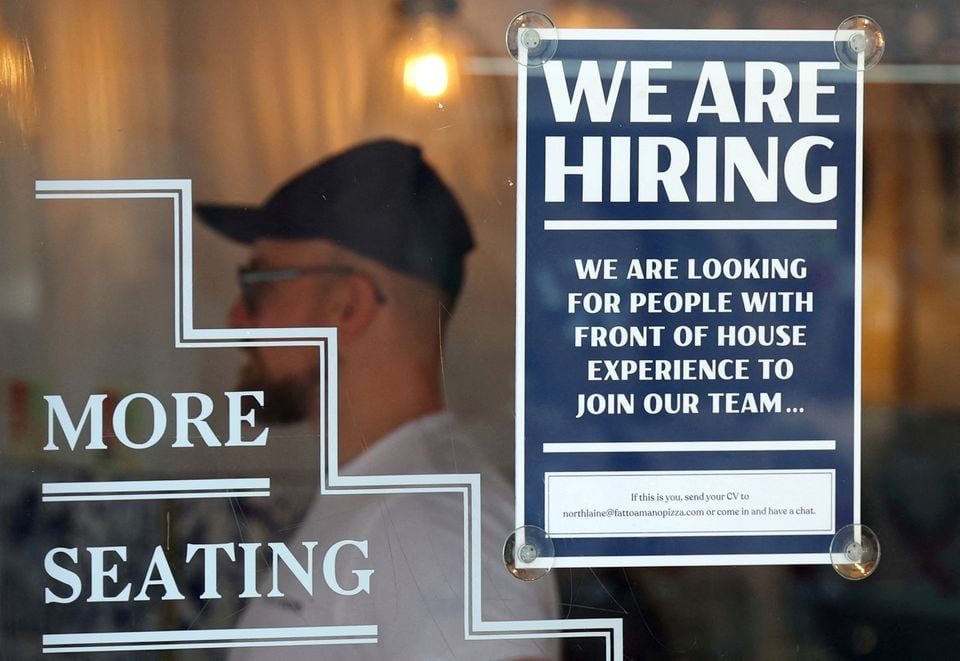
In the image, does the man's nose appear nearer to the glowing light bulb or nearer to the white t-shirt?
the white t-shirt

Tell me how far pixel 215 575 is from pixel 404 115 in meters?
0.57

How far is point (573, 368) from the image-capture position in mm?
1198

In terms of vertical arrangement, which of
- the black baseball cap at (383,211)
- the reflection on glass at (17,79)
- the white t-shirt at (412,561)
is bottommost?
the white t-shirt at (412,561)

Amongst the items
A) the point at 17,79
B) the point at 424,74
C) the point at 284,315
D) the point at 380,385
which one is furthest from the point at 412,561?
the point at 17,79

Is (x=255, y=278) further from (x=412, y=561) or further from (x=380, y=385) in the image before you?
(x=412, y=561)

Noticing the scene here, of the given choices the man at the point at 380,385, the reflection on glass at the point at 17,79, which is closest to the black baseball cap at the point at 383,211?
the man at the point at 380,385

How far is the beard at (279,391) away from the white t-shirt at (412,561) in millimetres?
90

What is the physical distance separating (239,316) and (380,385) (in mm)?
180

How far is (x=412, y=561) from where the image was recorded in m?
1.20

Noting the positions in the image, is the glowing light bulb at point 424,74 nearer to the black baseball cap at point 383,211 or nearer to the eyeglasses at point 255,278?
the black baseball cap at point 383,211

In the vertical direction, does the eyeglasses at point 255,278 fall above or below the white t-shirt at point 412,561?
above

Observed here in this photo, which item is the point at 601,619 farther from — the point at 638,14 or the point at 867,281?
the point at 638,14

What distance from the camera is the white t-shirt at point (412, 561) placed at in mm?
1186

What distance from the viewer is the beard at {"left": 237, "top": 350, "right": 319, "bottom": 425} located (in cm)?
117
